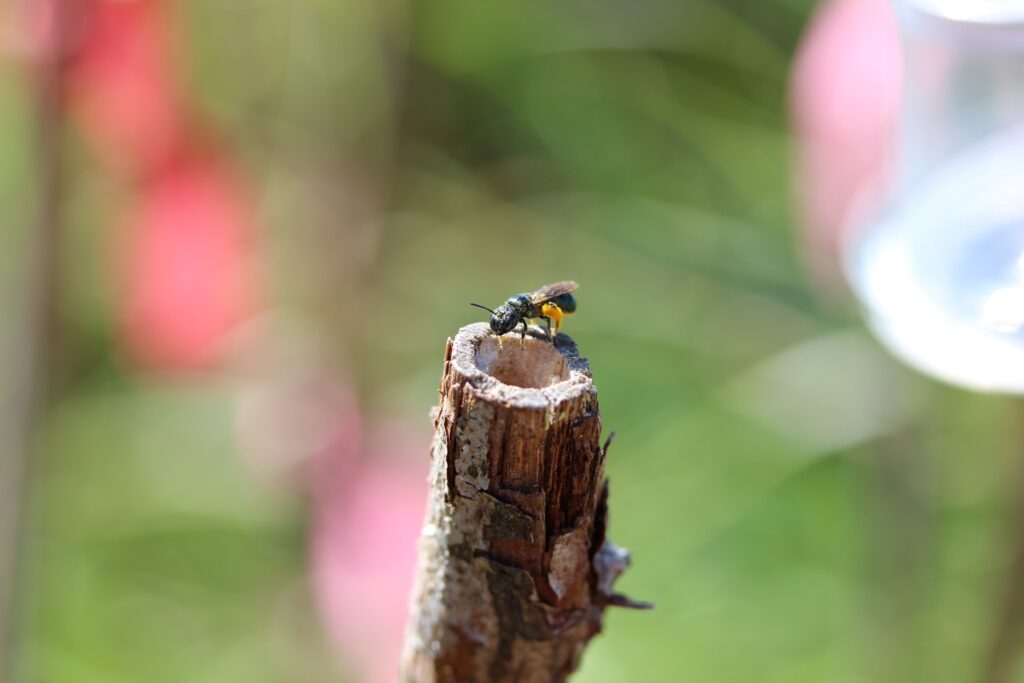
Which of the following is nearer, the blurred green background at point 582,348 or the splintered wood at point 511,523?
the splintered wood at point 511,523

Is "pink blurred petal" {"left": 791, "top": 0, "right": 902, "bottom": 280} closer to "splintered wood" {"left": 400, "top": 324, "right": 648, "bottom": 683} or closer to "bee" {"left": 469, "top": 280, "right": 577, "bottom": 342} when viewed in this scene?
"bee" {"left": 469, "top": 280, "right": 577, "bottom": 342}

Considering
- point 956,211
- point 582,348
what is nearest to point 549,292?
point 956,211

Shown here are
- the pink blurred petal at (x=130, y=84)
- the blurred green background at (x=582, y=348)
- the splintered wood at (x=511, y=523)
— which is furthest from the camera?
the blurred green background at (x=582, y=348)

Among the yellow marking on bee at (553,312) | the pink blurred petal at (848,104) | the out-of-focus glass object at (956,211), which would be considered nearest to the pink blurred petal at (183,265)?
the pink blurred petal at (848,104)

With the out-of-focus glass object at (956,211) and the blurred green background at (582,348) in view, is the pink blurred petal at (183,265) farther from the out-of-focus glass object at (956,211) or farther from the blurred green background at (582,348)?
the out-of-focus glass object at (956,211)

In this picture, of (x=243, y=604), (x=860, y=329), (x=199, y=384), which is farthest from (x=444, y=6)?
(x=243, y=604)

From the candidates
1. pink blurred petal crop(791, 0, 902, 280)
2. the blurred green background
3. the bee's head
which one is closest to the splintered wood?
the bee's head
